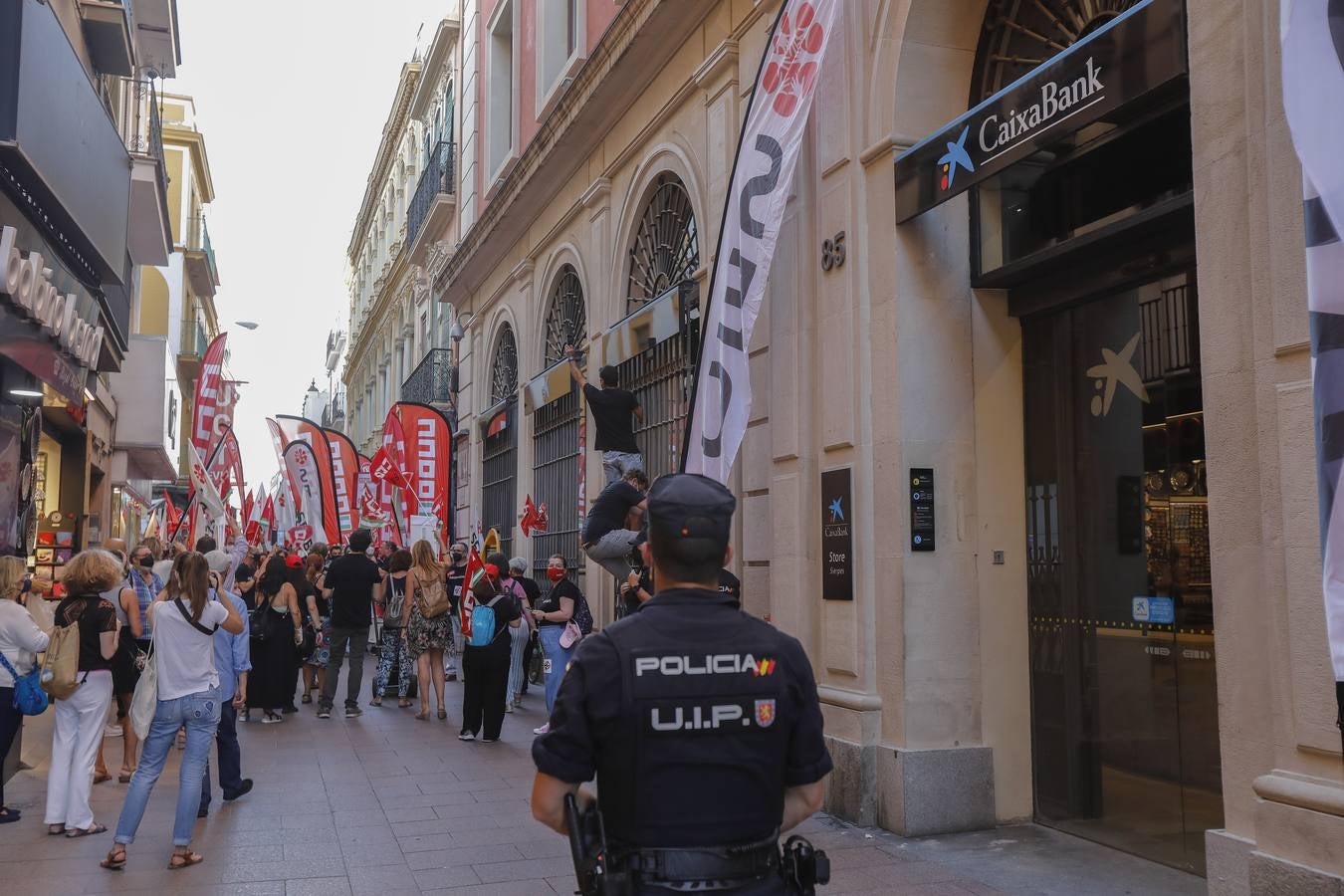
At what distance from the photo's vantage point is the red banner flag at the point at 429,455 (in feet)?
62.9

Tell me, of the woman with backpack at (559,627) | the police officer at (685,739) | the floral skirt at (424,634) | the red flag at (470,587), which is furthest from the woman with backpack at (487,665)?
the police officer at (685,739)

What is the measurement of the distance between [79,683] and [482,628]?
4.19 meters

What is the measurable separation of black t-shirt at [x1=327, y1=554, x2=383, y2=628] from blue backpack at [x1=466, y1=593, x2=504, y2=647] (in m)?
2.54

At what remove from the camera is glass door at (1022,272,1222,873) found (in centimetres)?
613

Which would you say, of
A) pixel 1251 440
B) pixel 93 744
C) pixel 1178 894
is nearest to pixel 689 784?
pixel 1251 440

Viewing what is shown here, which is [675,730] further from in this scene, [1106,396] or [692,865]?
[1106,396]

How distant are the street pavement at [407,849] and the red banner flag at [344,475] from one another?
15.0 meters

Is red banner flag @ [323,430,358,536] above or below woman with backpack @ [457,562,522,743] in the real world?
above

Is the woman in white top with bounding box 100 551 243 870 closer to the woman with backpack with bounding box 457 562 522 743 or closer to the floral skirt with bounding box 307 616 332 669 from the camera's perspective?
the woman with backpack with bounding box 457 562 522 743

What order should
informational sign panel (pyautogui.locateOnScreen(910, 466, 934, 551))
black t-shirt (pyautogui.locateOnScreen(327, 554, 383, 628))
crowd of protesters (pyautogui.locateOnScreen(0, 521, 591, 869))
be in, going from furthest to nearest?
black t-shirt (pyautogui.locateOnScreen(327, 554, 383, 628))
informational sign panel (pyautogui.locateOnScreen(910, 466, 934, 551))
crowd of protesters (pyautogui.locateOnScreen(0, 521, 591, 869))

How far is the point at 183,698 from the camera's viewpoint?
22.4 ft

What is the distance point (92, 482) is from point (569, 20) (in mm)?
12137

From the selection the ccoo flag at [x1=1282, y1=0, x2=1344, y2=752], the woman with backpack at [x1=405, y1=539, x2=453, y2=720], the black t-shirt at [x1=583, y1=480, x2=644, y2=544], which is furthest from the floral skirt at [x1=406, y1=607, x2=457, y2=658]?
the ccoo flag at [x1=1282, y1=0, x2=1344, y2=752]

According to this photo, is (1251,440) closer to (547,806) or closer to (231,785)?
(547,806)
